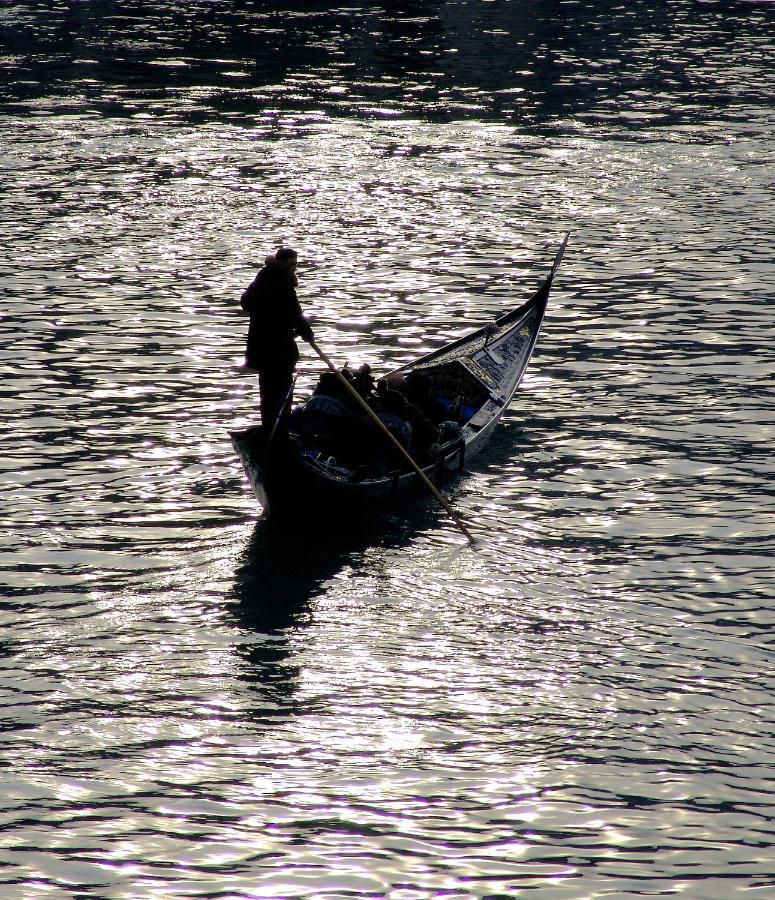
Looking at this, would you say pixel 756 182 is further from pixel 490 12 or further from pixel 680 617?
pixel 490 12

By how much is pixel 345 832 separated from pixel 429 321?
41.8ft

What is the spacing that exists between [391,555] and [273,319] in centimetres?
280

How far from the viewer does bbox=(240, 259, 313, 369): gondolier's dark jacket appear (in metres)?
12.9

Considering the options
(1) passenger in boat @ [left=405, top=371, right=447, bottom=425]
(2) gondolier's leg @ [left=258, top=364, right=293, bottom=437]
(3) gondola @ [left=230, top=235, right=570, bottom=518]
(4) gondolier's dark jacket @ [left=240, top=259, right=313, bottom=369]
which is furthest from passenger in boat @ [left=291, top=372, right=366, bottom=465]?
(1) passenger in boat @ [left=405, top=371, right=447, bottom=425]

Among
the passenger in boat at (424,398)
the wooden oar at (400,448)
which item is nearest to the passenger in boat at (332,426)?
the wooden oar at (400,448)

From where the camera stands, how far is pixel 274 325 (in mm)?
12992

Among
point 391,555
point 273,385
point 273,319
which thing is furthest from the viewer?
point 273,385

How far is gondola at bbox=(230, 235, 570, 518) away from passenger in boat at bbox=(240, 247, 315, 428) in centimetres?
60

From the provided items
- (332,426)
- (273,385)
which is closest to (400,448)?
(332,426)

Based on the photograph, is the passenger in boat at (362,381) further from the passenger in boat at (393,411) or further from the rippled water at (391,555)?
the rippled water at (391,555)

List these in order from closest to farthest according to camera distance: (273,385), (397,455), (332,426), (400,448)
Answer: (273,385) → (400,448) → (332,426) → (397,455)

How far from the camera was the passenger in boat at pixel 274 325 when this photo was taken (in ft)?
42.3

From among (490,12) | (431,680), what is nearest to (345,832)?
(431,680)

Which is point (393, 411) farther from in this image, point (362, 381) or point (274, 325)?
point (274, 325)
